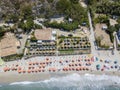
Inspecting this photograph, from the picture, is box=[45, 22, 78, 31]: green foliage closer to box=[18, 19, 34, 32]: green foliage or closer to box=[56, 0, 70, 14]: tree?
box=[18, 19, 34, 32]: green foliage

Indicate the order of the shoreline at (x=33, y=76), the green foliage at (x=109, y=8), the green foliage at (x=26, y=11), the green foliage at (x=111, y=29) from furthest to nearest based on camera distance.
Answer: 1. the green foliage at (x=109, y=8)
2. the green foliage at (x=26, y=11)
3. the green foliage at (x=111, y=29)
4. the shoreline at (x=33, y=76)

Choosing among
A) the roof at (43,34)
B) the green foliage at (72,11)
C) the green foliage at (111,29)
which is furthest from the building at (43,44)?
the green foliage at (111,29)

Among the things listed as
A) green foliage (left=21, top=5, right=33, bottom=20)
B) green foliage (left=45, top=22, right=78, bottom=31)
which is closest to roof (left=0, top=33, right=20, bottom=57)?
green foliage (left=21, top=5, right=33, bottom=20)

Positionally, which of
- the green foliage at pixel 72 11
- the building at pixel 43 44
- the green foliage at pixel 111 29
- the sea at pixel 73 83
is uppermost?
the green foliage at pixel 72 11

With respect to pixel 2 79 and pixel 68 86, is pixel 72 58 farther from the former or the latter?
pixel 2 79

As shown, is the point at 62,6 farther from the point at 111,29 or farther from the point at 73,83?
the point at 73,83

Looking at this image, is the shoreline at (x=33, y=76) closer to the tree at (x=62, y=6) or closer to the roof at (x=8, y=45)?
the roof at (x=8, y=45)

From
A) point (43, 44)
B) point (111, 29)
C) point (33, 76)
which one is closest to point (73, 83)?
point (33, 76)
